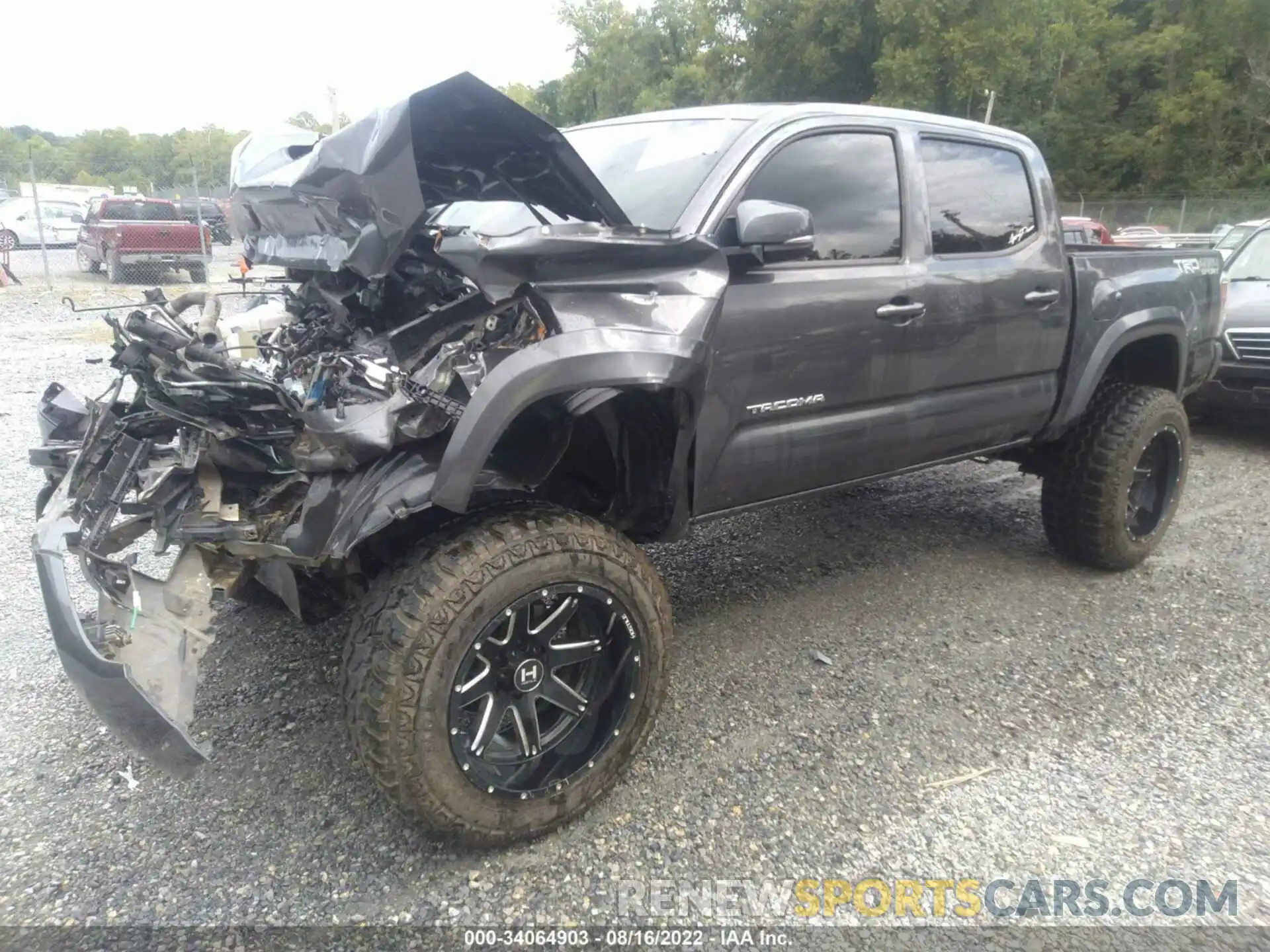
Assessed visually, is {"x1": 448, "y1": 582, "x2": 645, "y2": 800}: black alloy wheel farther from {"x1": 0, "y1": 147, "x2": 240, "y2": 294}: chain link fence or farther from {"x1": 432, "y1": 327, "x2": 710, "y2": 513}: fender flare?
{"x1": 0, "y1": 147, "x2": 240, "y2": 294}: chain link fence

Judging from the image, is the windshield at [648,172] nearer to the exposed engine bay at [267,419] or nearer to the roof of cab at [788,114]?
the roof of cab at [788,114]

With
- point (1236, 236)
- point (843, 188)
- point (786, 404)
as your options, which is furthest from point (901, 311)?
point (1236, 236)

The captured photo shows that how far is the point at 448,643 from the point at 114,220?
17.6 metres

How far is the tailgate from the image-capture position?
1431 centimetres

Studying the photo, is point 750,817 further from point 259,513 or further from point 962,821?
point 259,513

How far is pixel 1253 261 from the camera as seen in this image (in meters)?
7.76

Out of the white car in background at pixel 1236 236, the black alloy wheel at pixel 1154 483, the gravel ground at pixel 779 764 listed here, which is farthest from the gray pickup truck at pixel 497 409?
the white car in background at pixel 1236 236

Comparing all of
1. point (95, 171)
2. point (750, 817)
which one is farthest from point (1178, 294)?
point (95, 171)

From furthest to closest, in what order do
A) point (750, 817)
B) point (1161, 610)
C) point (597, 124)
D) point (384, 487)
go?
point (1161, 610)
point (597, 124)
point (750, 817)
point (384, 487)

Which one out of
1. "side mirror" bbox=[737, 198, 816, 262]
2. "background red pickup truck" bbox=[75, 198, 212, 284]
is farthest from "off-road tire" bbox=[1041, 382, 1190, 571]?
"background red pickup truck" bbox=[75, 198, 212, 284]

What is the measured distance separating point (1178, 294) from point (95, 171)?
96.0 feet

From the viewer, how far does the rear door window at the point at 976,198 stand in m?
3.45

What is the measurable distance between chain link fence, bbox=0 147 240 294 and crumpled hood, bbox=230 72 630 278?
774 centimetres

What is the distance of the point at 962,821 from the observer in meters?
2.55
